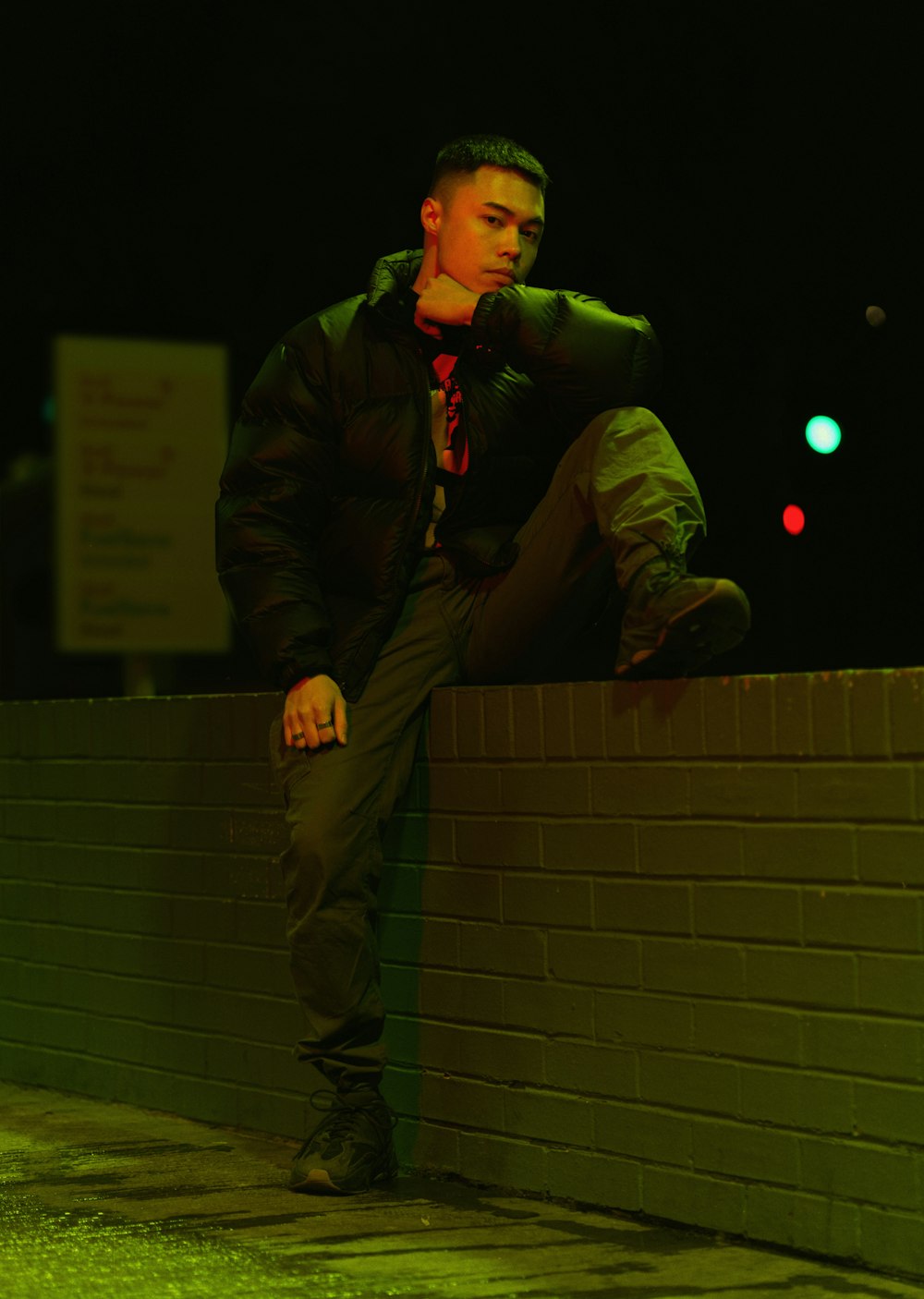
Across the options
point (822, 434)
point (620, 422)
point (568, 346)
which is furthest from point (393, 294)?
point (822, 434)

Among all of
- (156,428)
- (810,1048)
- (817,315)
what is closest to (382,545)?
(810,1048)

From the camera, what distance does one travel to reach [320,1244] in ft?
12.8

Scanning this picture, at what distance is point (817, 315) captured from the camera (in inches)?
324

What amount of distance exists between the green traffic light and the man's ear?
312 centimetres

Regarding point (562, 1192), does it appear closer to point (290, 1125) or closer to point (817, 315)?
point (290, 1125)

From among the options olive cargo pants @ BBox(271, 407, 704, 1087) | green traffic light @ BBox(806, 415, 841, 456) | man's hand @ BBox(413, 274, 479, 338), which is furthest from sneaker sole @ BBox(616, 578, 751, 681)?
green traffic light @ BBox(806, 415, 841, 456)

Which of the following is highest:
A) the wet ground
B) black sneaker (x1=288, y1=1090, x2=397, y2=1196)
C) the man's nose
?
the man's nose

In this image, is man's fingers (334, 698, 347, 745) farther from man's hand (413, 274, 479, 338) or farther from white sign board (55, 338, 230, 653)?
white sign board (55, 338, 230, 653)

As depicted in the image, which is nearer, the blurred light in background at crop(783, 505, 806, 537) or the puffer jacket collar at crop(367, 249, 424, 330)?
the puffer jacket collar at crop(367, 249, 424, 330)

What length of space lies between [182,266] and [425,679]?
38.5ft

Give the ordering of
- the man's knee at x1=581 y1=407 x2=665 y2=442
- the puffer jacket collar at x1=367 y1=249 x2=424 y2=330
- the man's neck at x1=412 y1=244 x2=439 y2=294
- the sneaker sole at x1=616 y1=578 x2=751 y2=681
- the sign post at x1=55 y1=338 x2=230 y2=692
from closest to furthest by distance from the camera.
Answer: the sneaker sole at x1=616 y1=578 x2=751 y2=681 → the man's knee at x1=581 y1=407 x2=665 y2=442 → the puffer jacket collar at x1=367 y1=249 x2=424 y2=330 → the man's neck at x1=412 y1=244 x2=439 y2=294 → the sign post at x1=55 y1=338 x2=230 y2=692

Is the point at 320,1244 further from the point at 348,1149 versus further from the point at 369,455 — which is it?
the point at 369,455

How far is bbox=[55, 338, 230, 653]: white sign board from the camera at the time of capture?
9.81 m

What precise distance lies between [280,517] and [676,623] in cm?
115
